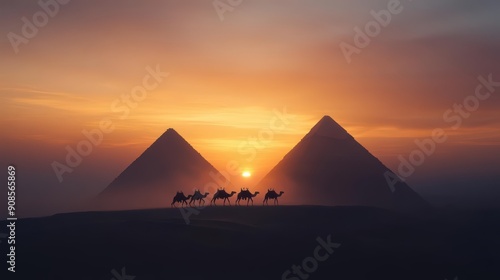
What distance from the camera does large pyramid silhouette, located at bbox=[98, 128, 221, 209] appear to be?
57.1 m

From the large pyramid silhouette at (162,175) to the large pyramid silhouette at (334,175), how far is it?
670 centimetres

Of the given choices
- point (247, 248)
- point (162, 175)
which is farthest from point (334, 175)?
point (247, 248)

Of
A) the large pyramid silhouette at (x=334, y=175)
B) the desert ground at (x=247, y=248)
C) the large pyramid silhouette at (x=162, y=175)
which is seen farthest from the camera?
the large pyramid silhouette at (x=162, y=175)

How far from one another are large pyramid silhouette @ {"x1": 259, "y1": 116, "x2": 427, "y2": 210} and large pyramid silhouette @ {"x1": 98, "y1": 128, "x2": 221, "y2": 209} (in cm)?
670

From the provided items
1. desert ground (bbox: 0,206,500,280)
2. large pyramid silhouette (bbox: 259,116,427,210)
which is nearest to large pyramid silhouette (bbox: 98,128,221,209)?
large pyramid silhouette (bbox: 259,116,427,210)

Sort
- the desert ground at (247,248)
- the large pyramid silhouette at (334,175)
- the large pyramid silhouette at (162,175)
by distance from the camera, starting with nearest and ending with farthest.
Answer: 1. the desert ground at (247,248)
2. the large pyramid silhouette at (334,175)
3. the large pyramid silhouette at (162,175)

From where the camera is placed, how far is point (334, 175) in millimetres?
54812

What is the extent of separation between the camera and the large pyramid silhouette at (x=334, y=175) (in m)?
53.1

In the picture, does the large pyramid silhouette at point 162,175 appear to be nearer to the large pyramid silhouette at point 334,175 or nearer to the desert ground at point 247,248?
the large pyramid silhouette at point 334,175

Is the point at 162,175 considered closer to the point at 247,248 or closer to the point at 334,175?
the point at 334,175

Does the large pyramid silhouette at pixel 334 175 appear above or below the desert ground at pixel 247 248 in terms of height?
above

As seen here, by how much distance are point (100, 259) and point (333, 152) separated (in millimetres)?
33551

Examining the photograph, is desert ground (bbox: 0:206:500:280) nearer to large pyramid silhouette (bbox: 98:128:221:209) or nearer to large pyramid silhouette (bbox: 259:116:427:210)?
large pyramid silhouette (bbox: 259:116:427:210)

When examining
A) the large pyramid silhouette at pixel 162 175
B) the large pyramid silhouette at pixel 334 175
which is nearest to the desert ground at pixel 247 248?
the large pyramid silhouette at pixel 334 175
